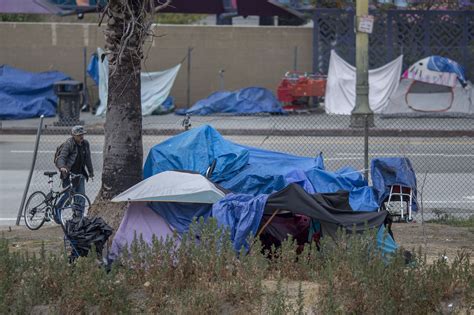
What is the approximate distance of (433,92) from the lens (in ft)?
77.9

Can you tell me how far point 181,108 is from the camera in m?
26.4

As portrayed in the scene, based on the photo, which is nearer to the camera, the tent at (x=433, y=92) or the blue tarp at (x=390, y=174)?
the blue tarp at (x=390, y=174)

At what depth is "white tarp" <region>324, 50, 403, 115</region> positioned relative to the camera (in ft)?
79.9

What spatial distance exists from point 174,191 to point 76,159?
11.9ft

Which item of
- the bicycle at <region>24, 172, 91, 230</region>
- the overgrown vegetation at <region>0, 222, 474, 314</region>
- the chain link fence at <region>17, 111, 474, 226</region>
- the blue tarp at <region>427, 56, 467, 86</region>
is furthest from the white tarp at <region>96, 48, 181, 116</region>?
the overgrown vegetation at <region>0, 222, 474, 314</region>

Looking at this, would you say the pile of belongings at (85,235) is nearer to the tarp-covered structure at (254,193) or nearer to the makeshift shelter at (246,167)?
the tarp-covered structure at (254,193)

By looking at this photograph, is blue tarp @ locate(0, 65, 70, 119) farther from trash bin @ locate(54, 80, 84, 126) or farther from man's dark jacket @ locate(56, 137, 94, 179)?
man's dark jacket @ locate(56, 137, 94, 179)

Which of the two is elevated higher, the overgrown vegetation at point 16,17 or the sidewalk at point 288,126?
the overgrown vegetation at point 16,17

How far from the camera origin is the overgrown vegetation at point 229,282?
6836mm

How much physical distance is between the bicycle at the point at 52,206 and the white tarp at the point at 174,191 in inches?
112

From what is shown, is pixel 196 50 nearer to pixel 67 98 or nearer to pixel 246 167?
pixel 67 98

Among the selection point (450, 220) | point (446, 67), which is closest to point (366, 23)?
point (446, 67)

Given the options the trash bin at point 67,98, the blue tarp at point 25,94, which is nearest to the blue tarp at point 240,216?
the trash bin at point 67,98

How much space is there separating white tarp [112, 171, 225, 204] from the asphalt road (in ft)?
13.1
